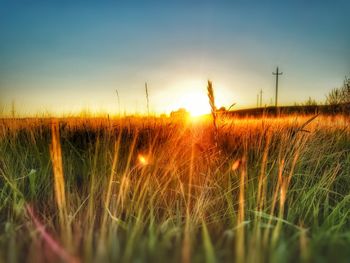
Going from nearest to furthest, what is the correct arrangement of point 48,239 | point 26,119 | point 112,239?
1. point 112,239
2. point 48,239
3. point 26,119

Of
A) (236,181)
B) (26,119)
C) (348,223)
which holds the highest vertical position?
(26,119)

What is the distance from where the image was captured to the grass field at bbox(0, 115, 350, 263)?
1.11m

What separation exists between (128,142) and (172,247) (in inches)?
87.5

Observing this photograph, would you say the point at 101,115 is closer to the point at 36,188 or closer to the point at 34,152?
the point at 34,152

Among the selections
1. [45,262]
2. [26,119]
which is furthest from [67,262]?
[26,119]

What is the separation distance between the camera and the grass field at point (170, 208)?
111 centimetres

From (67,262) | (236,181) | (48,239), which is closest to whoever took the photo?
(67,262)

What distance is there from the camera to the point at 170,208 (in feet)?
6.20

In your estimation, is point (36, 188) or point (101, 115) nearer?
point (36, 188)

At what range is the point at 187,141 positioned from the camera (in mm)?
3021

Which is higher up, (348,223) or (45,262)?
(45,262)

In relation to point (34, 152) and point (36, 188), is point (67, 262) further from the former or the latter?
point (34, 152)

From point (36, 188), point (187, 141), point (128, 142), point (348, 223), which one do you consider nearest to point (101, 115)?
point (128, 142)

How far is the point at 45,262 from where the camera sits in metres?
1.08
